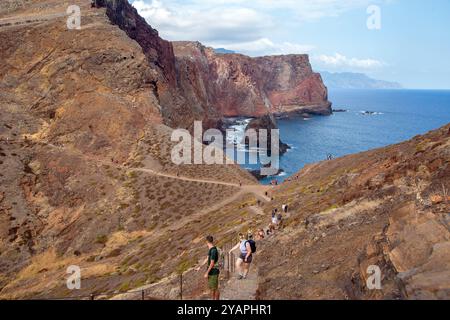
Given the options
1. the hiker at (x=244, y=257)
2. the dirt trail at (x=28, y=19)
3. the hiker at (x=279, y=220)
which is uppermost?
the dirt trail at (x=28, y=19)

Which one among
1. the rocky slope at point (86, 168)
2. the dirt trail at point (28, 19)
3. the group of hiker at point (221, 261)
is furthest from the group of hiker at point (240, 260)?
the dirt trail at point (28, 19)

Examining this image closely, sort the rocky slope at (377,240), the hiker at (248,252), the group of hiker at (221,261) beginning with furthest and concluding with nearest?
1. the hiker at (248,252)
2. the group of hiker at (221,261)
3. the rocky slope at (377,240)

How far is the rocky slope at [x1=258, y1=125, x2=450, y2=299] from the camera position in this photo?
1174 centimetres

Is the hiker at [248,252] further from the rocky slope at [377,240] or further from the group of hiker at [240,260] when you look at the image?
the rocky slope at [377,240]

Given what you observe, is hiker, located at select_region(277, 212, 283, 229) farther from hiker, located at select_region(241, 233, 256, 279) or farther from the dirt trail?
the dirt trail

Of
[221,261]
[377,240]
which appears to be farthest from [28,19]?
[377,240]

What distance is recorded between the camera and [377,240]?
575 inches

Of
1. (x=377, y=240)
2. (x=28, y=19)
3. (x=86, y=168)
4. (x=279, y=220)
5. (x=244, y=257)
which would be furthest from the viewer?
(x=28, y=19)

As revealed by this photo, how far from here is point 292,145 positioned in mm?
143000

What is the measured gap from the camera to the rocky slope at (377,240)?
38.5ft

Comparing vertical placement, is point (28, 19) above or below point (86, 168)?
above

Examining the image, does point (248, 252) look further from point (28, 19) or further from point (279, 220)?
point (28, 19)

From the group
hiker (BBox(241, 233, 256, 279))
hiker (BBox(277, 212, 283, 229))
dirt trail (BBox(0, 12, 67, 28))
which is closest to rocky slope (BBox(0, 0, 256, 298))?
dirt trail (BBox(0, 12, 67, 28))
